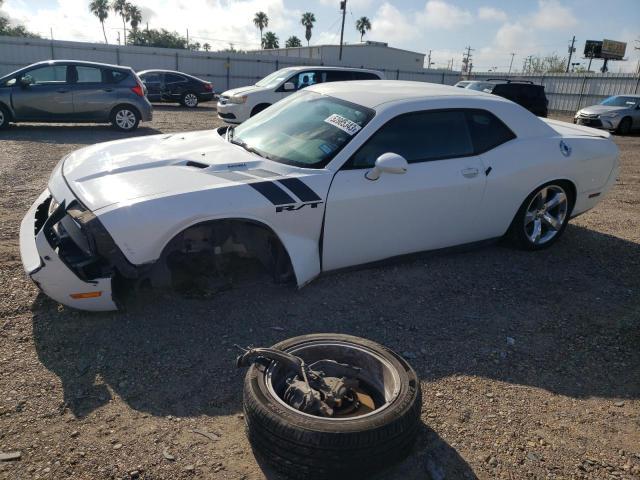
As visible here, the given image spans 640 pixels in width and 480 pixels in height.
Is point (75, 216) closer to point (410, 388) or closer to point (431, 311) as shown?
point (410, 388)

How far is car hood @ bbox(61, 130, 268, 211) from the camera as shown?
10.5 ft

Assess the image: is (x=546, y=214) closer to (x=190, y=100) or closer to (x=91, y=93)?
(x=91, y=93)

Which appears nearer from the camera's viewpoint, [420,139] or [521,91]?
[420,139]

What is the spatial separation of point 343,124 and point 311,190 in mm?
722

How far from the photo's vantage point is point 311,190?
11.4 ft

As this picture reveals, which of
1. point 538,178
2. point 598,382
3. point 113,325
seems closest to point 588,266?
point 538,178

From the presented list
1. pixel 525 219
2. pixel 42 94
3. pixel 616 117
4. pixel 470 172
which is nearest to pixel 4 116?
pixel 42 94

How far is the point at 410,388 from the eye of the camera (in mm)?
2355

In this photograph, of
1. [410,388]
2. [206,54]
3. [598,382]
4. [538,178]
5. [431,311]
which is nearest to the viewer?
[410,388]

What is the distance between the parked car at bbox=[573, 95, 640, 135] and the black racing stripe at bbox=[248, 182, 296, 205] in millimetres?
17526

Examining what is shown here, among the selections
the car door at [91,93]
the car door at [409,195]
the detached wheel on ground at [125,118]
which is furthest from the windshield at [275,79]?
the car door at [409,195]

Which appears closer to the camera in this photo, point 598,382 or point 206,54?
point 598,382

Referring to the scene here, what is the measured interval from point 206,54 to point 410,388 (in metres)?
28.8

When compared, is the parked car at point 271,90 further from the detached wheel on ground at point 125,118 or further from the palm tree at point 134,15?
the palm tree at point 134,15
